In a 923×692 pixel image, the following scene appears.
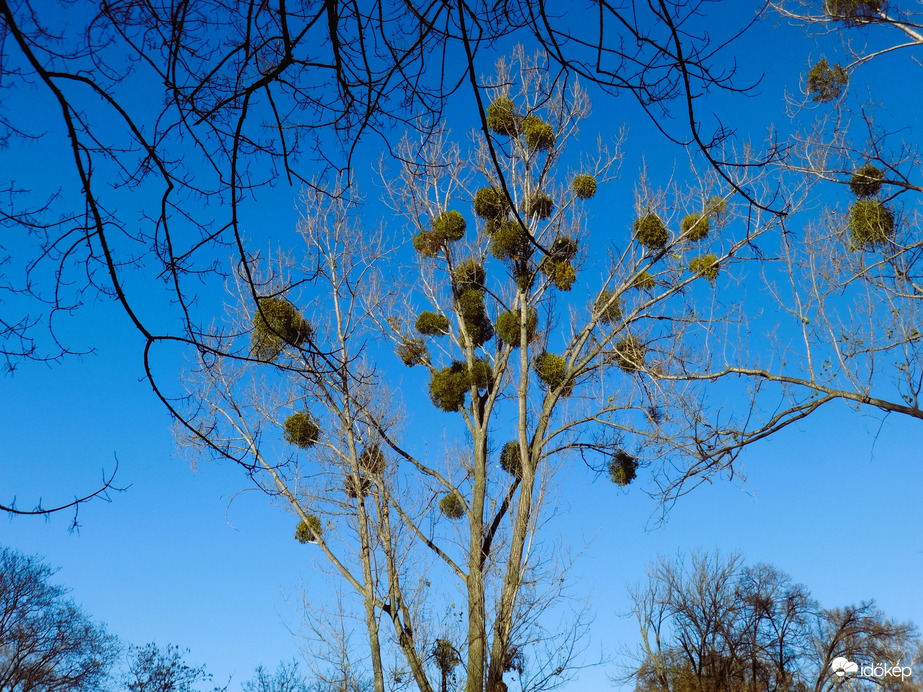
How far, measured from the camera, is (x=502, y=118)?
10617mm

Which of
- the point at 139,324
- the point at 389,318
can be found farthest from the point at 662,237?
the point at 139,324

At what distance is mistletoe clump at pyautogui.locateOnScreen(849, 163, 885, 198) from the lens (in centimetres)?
772

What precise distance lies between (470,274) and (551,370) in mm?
1692

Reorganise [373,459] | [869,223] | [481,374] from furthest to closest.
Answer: [481,374] → [373,459] → [869,223]

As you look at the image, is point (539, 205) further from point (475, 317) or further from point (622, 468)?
point (622, 468)

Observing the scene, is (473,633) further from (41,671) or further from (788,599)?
(788,599)

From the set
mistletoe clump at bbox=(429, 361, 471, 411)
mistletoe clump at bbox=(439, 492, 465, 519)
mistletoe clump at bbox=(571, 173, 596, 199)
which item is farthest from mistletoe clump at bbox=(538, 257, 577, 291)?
mistletoe clump at bbox=(439, 492, 465, 519)

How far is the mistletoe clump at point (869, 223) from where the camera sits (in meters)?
7.71

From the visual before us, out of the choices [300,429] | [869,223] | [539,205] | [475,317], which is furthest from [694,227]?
[300,429]

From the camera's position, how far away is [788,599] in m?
23.5

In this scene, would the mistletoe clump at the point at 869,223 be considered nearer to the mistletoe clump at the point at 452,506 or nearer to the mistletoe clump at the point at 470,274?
the mistletoe clump at the point at 470,274

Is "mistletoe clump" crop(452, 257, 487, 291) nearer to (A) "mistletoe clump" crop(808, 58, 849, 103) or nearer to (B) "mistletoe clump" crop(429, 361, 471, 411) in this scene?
(B) "mistletoe clump" crop(429, 361, 471, 411)

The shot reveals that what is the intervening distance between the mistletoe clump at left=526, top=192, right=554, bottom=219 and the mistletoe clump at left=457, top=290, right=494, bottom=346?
1.29m

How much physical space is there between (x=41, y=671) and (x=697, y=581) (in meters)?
17.3
